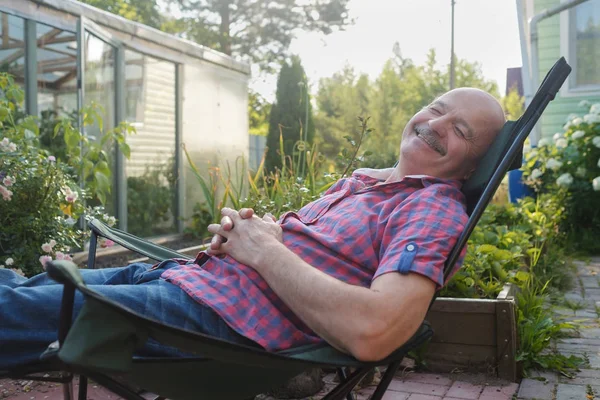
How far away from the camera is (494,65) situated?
107 ft

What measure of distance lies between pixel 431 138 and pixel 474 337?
109 cm

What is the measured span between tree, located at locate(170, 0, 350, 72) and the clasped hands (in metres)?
17.7

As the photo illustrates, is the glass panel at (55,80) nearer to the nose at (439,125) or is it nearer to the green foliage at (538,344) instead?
the green foliage at (538,344)

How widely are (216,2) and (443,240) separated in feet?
60.7

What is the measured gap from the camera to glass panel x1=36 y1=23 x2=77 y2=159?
5.38m

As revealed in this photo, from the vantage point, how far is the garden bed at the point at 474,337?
8.40 ft

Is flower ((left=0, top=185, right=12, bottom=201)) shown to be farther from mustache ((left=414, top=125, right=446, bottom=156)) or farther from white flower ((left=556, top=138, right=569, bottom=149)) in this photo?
white flower ((left=556, top=138, right=569, bottom=149))

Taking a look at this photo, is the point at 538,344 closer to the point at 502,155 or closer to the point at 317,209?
the point at 502,155

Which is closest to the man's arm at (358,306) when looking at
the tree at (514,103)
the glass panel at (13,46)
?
the glass panel at (13,46)

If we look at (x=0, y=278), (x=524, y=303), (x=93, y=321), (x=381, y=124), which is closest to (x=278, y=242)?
(x=93, y=321)

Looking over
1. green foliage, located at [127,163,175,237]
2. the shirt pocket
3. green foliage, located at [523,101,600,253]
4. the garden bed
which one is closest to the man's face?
the shirt pocket

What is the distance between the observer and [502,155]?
1753 mm

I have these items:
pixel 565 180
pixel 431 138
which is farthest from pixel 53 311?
pixel 565 180

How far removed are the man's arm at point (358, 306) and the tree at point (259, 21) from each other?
59.1 feet
